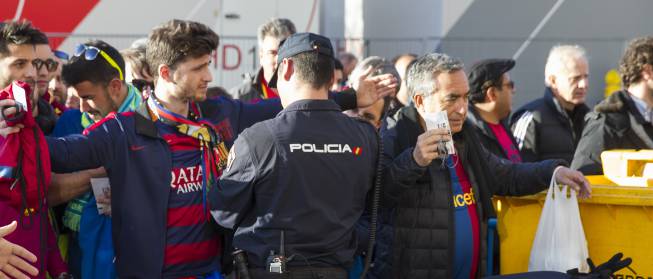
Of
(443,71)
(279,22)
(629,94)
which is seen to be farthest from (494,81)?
(443,71)

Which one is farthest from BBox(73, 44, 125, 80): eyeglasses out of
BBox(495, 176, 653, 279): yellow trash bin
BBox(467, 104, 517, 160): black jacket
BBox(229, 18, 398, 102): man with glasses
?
BBox(467, 104, 517, 160): black jacket

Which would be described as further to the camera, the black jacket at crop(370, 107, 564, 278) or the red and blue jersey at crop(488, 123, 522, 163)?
the red and blue jersey at crop(488, 123, 522, 163)

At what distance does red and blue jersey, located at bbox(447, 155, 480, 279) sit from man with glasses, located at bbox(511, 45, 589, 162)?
2.57 meters

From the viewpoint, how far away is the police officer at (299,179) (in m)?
3.82

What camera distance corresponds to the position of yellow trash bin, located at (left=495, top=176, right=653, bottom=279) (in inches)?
165

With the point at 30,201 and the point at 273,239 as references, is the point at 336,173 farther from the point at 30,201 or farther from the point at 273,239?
the point at 30,201

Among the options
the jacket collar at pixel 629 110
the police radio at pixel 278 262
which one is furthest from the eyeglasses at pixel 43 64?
the jacket collar at pixel 629 110

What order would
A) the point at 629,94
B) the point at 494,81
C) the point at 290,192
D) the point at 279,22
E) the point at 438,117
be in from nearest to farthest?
the point at 290,192 < the point at 438,117 < the point at 629,94 < the point at 494,81 < the point at 279,22

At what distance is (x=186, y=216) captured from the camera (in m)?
4.18

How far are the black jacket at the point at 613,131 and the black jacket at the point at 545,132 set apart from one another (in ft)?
3.51

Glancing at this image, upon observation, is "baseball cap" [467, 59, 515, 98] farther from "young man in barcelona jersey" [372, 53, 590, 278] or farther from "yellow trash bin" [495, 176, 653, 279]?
"yellow trash bin" [495, 176, 653, 279]

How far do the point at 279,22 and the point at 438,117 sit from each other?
299 centimetres

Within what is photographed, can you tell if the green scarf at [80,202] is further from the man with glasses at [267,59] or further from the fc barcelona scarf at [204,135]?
Answer: the man with glasses at [267,59]

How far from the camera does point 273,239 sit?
385 cm
